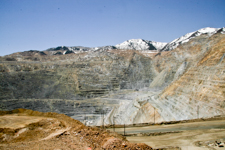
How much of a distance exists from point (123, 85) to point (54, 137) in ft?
125

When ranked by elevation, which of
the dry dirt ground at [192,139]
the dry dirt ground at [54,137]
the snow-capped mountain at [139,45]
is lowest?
the dry dirt ground at [192,139]

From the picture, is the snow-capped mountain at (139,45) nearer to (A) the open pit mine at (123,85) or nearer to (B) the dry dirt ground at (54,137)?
(A) the open pit mine at (123,85)

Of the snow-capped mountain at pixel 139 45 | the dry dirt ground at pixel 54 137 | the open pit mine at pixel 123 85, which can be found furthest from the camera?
the snow-capped mountain at pixel 139 45

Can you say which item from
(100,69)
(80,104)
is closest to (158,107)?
(80,104)

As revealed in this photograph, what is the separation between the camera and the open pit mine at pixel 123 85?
60.1ft

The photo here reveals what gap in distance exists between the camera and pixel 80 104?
3638 centimetres

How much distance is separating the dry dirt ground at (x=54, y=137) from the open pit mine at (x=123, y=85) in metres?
11.1

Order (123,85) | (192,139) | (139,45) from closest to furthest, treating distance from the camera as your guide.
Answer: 1. (192,139)
2. (123,85)
3. (139,45)

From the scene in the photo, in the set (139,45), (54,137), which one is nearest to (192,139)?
(54,137)

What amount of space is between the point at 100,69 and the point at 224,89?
3626cm

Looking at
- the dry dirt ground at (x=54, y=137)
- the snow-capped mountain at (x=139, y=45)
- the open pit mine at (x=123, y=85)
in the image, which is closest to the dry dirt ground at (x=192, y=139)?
the dry dirt ground at (x=54, y=137)

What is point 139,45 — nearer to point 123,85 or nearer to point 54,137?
point 123,85

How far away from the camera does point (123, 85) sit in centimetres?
4594

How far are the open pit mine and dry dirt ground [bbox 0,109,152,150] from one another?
439 inches
